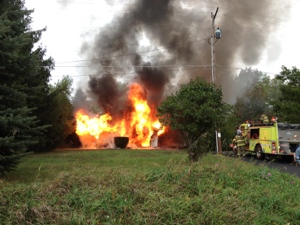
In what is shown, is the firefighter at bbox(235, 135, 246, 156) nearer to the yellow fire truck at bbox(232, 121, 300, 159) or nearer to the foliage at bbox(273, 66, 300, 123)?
the yellow fire truck at bbox(232, 121, 300, 159)

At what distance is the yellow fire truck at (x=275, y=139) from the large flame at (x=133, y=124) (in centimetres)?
1143

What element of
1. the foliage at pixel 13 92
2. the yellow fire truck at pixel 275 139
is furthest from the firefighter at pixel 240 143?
the foliage at pixel 13 92

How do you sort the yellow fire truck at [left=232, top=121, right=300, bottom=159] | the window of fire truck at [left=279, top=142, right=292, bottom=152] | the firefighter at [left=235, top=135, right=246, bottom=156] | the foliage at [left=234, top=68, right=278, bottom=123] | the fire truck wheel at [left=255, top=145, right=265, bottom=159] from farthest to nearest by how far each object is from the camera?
the foliage at [left=234, top=68, right=278, bottom=123] < the firefighter at [left=235, top=135, right=246, bottom=156] < the fire truck wheel at [left=255, top=145, right=265, bottom=159] < the yellow fire truck at [left=232, top=121, right=300, bottom=159] < the window of fire truck at [left=279, top=142, right=292, bottom=152]

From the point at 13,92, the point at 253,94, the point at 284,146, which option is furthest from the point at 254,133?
the point at 253,94

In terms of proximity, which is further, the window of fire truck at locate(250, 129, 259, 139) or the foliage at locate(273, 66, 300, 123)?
the foliage at locate(273, 66, 300, 123)

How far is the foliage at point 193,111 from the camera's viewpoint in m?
13.1

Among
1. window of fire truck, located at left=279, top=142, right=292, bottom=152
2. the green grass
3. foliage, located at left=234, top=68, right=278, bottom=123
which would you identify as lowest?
the green grass

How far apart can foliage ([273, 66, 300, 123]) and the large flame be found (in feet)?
36.1

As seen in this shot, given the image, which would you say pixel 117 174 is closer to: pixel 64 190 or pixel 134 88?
pixel 64 190

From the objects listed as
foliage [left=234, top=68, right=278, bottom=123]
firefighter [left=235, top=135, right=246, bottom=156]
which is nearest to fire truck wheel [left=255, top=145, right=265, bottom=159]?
firefighter [left=235, top=135, right=246, bottom=156]

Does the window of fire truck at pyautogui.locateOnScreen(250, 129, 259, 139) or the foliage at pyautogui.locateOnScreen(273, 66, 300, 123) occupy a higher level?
the foliage at pyautogui.locateOnScreen(273, 66, 300, 123)

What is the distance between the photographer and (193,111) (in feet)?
43.0

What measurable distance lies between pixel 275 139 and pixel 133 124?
15147mm

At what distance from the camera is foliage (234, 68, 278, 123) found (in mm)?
40184
